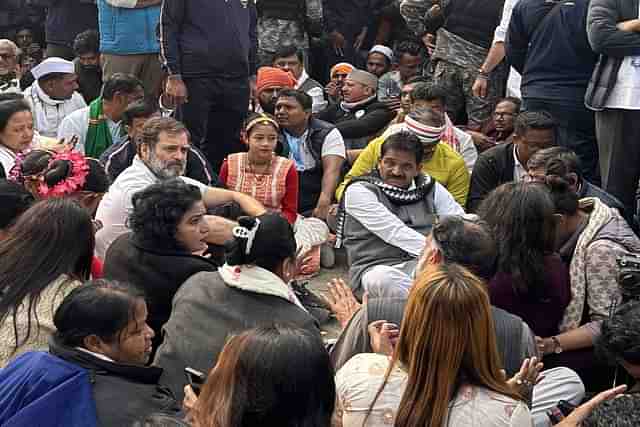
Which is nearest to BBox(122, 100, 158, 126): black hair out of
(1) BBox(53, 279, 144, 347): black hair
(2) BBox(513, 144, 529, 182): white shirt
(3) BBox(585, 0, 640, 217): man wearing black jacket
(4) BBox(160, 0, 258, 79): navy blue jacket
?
(4) BBox(160, 0, 258, 79): navy blue jacket

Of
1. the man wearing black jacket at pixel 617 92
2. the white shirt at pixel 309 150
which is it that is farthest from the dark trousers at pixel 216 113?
the man wearing black jacket at pixel 617 92

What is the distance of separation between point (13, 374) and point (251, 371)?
0.90 meters

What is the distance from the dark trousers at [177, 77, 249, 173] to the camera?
7.27 metres

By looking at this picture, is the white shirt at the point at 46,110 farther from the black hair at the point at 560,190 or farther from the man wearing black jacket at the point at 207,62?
the black hair at the point at 560,190

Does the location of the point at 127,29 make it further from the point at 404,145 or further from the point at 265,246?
the point at 265,246

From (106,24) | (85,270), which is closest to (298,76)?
(106,24)

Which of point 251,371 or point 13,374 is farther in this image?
point 13,374

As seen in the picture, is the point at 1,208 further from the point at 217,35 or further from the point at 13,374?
the point at 217,35

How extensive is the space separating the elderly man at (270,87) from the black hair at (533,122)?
2.29 meters

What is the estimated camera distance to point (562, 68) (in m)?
6.74

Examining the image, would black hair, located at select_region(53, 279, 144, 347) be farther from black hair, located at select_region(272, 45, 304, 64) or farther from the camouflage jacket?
the camouflage jacket

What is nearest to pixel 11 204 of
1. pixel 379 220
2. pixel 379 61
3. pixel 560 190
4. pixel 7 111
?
pixel 7 111

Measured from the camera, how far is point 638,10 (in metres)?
6.18

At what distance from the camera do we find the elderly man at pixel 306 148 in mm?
7203
